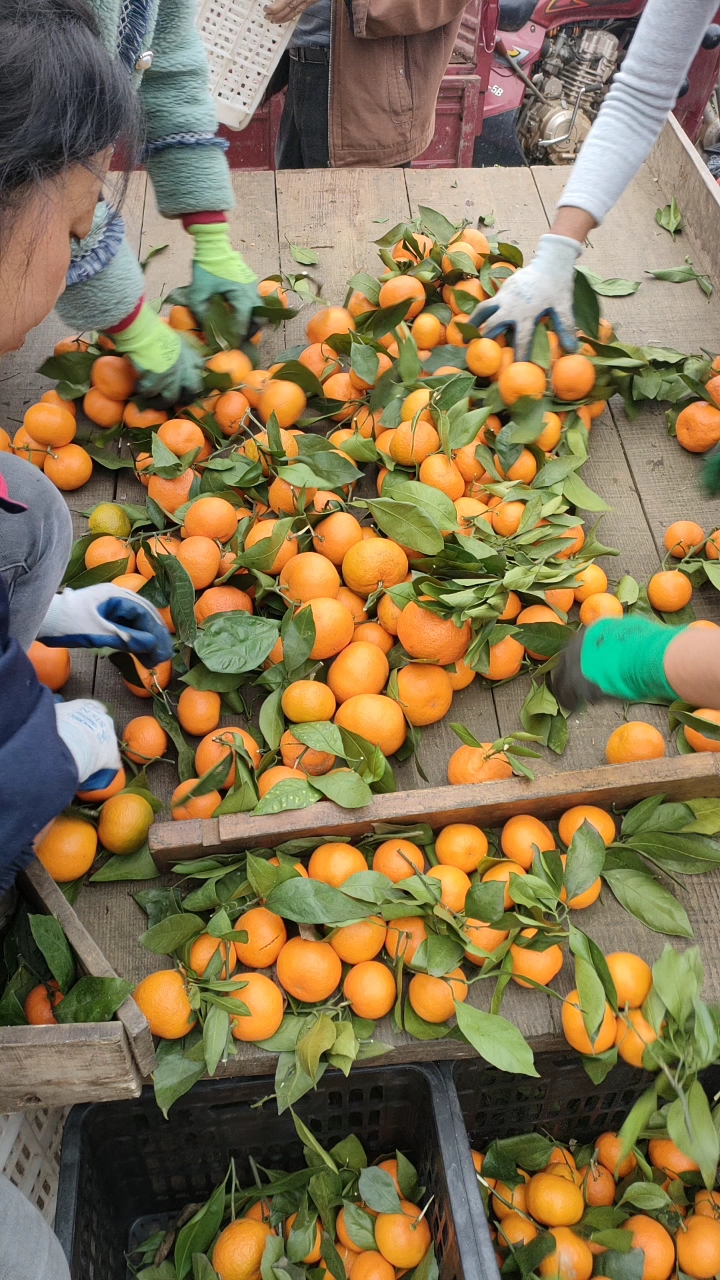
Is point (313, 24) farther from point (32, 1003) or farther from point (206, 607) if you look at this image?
point (32, 1003)

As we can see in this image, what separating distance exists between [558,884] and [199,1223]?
2.37 feet

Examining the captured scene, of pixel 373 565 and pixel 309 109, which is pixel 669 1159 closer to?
pixel 373 565

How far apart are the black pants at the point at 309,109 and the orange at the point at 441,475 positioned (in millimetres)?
1684

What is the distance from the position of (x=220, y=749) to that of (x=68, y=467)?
0.64 metres

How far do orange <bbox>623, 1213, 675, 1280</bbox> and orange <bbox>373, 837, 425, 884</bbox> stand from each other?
0.64 m

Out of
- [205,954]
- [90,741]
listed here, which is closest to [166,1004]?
[205,954]

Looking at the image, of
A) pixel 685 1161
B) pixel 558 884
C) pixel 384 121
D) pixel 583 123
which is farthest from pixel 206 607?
pixel 583 123

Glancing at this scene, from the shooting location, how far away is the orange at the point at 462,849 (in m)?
1.12

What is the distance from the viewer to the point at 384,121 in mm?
2484

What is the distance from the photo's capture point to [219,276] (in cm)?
167

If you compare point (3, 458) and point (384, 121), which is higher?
point (384, 121)

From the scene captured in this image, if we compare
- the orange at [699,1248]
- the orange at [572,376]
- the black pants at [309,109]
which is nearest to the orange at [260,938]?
the orange at [699,1248]

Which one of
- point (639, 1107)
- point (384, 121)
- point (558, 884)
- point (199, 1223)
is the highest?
point (384, 121)

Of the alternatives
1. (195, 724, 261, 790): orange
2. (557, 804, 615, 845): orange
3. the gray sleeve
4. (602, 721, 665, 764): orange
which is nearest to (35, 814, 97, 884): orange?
(195, 724, 261, 790): orange
